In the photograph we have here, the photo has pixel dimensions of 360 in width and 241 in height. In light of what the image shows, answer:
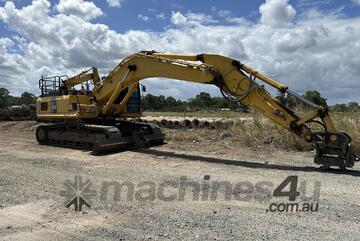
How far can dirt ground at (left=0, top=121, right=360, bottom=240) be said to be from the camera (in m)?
6.26

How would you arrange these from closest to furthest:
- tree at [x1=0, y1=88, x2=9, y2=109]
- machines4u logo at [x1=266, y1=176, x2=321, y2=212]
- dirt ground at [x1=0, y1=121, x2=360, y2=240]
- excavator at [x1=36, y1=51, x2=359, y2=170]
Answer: dirt ground at [x1=0, y1=121, x2=360, y2=240] < machines4u logo at [x1=266, y1=176, x2=321, y2=212] < excavator at [x1=36, y1=51, x2=359, y2=170] < tree at [x1=0, y1=88, x2=9, y2=109]

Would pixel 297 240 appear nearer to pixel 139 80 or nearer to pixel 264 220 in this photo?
pixel 264 220

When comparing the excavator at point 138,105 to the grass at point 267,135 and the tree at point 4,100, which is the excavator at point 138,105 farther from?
the tree at point 4,100

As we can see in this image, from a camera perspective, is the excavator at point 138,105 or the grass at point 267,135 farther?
the grass at point 267,135

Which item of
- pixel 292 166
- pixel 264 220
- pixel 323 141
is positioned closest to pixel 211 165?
pixel 292 166

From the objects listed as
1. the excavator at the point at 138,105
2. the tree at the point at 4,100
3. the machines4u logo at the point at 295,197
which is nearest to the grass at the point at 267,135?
the excavator at the point at 138,105

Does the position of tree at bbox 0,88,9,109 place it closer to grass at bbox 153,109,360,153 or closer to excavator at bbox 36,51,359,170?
excavator at bbox 36,51,359,170

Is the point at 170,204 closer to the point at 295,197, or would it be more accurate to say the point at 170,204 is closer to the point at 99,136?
the point at 295,197

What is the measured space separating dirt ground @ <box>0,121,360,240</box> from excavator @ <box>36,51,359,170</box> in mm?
920

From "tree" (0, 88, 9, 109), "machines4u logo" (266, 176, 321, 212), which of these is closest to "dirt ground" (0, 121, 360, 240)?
"machines4u logo" (266, 176, 321, 212)

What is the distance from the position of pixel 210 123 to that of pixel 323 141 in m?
11.3

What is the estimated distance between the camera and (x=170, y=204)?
305 inches

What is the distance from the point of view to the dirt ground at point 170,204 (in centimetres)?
626

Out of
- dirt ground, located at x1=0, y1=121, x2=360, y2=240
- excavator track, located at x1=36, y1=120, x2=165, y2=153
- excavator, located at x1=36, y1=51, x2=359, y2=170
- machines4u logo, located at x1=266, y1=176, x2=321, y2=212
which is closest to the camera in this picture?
dirt ground, located at x1=0, y1=121, x2=360, y2=240
